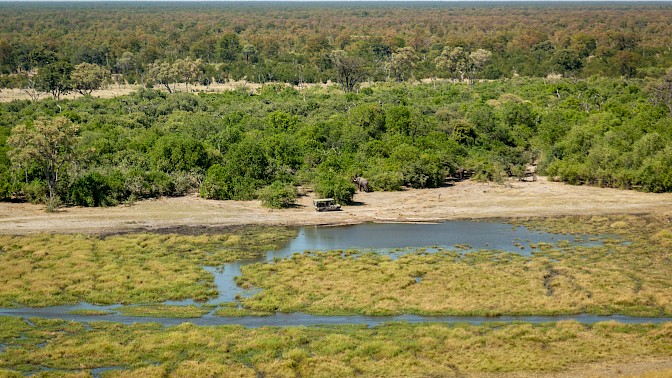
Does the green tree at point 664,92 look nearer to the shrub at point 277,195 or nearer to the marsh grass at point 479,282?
the marsh grass at point 479,282

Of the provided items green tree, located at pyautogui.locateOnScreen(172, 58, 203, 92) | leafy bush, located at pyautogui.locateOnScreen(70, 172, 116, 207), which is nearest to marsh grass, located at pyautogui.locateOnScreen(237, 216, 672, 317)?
leafy bush, located at pyautogui.locateOnScreen(70, 172, 116, 207)

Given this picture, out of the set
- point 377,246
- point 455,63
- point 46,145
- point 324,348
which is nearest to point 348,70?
point 455,63

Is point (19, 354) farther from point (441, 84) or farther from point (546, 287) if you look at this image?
point (441, 84)

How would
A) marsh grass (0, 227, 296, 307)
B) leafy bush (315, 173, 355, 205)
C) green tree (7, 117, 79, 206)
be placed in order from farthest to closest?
→ leafy bush (315, 173, 355, 205), green tree (7, 117, 79, 206), marsh grass (0, 227, 296, 307)

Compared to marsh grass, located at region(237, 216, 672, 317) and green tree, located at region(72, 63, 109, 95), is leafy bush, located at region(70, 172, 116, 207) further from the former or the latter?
green tree, located at region(72, 63, 109, 95)

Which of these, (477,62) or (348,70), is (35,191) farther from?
(477,62)

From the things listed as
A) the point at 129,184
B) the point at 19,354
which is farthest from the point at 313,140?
the point at 19,354
